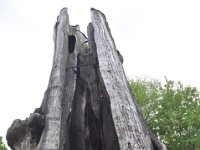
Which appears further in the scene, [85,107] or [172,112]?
[172,112]

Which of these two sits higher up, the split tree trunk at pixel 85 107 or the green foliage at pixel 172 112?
the green foliage at pixel 172 112

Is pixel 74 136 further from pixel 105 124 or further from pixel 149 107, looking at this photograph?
pixel 149 107

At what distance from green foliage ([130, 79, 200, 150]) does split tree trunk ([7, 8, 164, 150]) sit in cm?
1350

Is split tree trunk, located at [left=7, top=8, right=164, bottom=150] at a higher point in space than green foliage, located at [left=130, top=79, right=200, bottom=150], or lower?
lower

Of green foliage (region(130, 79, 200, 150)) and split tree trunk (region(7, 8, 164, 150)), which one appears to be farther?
green foliage (region(130, 79, 200, 150))

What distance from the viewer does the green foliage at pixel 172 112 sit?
18.1 metres

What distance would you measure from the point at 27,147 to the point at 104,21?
261cm

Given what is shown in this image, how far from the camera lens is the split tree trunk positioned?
316cm

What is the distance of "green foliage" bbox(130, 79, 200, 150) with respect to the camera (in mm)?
18141

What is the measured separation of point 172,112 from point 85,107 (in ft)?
Answer: 49.5

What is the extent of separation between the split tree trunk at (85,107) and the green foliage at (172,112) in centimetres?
1350

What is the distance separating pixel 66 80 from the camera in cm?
431

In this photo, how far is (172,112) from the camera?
19.0 m

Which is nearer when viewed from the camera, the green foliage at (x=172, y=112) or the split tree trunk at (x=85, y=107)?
the split tree trunk at (x=85, y=107)
